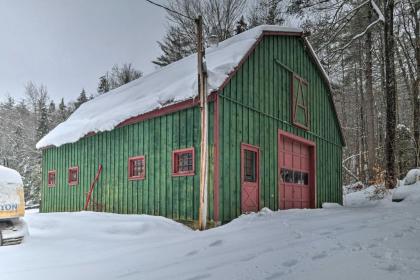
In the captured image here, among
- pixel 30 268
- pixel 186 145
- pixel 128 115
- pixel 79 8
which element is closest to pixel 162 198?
pixel 186 145

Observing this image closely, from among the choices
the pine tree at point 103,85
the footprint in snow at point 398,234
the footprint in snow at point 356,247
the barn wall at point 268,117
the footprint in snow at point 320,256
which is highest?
the pine tree at point 103,85

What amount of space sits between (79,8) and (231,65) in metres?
9.04

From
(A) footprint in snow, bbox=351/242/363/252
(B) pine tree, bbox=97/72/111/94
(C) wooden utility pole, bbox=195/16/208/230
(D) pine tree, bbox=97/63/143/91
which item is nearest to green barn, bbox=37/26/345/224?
(C) wooden utility pole, bbox=195/16/208/230

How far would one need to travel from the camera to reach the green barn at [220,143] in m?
8.12

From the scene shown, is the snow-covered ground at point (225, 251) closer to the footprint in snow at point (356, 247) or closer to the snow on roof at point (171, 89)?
the footprint in snow at point (356, 247)

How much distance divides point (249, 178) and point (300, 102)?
13.7 feet

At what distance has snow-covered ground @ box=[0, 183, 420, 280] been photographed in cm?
379

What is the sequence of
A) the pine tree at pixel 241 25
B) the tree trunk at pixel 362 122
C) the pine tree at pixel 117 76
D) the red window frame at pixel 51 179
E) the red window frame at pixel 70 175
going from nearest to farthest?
the red window frame at pixel 70 175
the red window frame at pixel 51 179
the tree trunk at pixel 362 122
the pine tree at pixel 241 25
the pine tree at pixel 117 76

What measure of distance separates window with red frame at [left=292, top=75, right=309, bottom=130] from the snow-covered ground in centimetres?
470

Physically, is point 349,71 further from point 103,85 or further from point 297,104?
point 103,85

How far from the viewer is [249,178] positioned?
8977mm

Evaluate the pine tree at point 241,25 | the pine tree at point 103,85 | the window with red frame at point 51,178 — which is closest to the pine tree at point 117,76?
the pine tree at point 103,85

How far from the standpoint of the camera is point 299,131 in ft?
38.2

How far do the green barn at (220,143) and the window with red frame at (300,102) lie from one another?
4cm
